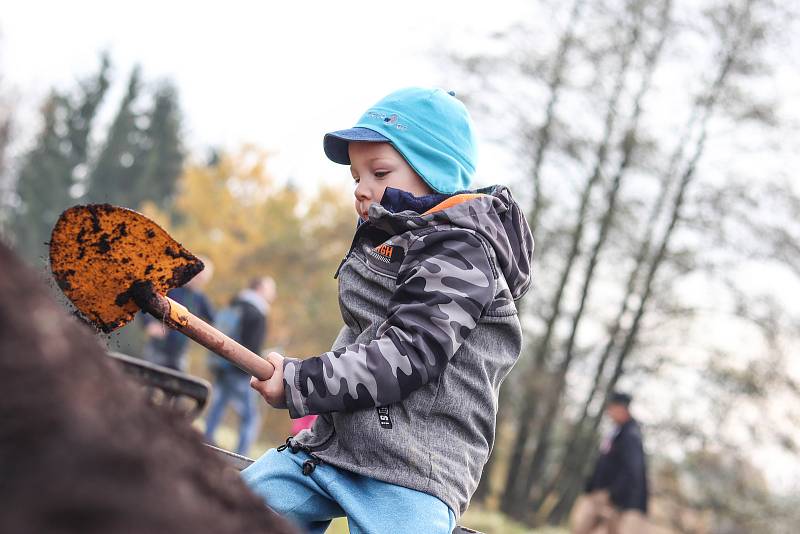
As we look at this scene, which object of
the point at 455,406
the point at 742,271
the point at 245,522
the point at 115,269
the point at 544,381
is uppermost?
the point at 245,522

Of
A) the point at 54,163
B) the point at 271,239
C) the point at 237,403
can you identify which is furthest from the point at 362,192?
the point at 54,163

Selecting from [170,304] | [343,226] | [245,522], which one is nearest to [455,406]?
[170,304]

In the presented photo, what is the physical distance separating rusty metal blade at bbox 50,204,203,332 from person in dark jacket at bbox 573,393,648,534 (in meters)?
8.08

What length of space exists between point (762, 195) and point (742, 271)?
1.27 m

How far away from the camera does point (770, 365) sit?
46.6 ft

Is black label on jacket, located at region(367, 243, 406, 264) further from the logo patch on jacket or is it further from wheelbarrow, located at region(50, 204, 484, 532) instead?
wheelbarrow, located at region(50, 204, 484, 532)

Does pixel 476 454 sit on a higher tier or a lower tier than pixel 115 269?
lower

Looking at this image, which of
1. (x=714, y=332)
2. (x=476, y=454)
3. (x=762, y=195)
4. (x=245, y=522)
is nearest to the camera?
(x=245, y=522)

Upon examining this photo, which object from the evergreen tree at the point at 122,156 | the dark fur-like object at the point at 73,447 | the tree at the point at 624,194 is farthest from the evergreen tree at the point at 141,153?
the dark fur-like object at the point at 73,447

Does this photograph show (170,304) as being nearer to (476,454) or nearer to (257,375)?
(257,375)

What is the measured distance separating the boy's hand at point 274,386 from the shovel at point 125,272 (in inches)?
0.5

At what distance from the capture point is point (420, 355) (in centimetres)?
197

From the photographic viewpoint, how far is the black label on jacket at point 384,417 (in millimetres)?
2006

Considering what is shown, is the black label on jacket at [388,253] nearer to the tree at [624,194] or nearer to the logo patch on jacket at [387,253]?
the logo patch on jacket at [387,253]
